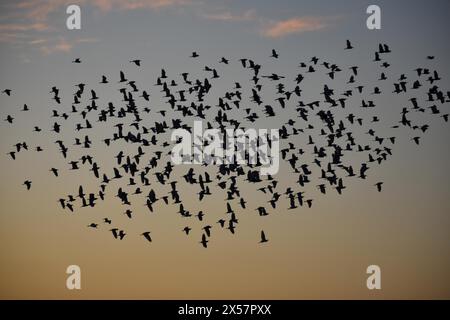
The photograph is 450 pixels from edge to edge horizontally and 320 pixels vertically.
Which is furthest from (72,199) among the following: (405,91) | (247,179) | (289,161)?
(405,91)

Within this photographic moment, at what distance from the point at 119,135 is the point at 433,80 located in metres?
13.1

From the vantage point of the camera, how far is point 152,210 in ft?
113

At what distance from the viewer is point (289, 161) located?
118 ft

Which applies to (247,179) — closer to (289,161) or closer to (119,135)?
(289,161)
